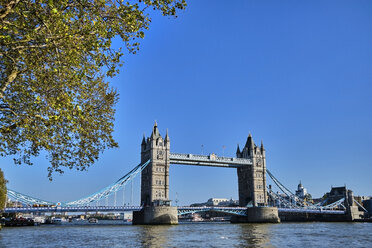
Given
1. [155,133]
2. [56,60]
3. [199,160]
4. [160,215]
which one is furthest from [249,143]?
[56,60]

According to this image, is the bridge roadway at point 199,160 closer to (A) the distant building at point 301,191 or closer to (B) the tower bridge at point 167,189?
(B) the tower bridge at point 167,189

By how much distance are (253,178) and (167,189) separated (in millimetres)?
26004

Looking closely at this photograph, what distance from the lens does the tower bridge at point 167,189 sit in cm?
7100

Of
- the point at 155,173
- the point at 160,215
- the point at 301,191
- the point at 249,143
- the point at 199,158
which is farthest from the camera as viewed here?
the point at 301,191

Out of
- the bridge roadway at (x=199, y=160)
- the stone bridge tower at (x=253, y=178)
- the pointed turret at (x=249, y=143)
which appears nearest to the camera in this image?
the bridge roadway at (x=199, y=160)

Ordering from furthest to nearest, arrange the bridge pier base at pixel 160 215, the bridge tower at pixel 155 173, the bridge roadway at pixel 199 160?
the bridge roadway at pixel 199 160, the bridge tower at pixel 155 173, the bridge pier base at pixel 160 215

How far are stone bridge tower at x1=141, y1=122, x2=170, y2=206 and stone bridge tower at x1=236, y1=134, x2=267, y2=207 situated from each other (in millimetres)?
25815

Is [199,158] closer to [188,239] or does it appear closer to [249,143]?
[249,143]

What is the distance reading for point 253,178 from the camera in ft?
314

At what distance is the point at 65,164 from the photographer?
14.2m

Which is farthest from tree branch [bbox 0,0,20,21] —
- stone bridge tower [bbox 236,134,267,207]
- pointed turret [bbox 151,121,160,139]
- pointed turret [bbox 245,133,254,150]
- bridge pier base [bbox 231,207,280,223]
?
pointed turret [bbox 245,133,254,150]

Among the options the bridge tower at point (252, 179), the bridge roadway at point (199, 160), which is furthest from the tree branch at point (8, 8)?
the bridge tower at point (252, 179)

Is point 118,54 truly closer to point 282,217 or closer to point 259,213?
point 259,213

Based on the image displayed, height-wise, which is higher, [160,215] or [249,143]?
[249,143]
